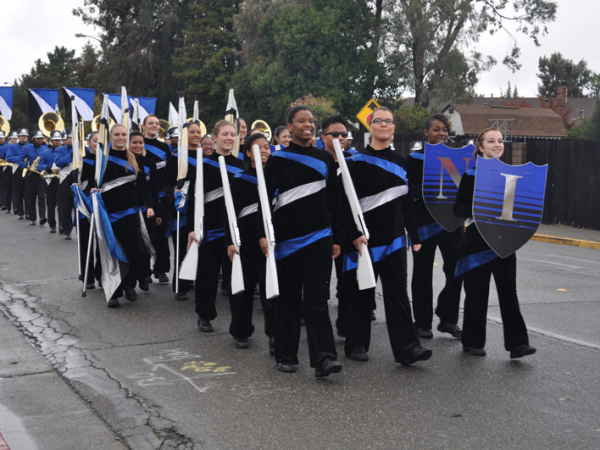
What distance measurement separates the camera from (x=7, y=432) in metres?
4.31

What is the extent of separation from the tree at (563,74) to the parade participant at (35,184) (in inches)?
3503

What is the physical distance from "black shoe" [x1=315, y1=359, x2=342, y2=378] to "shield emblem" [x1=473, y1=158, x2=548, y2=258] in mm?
1495

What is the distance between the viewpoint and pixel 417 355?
537 centimetres

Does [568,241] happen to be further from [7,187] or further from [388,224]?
[7,187]

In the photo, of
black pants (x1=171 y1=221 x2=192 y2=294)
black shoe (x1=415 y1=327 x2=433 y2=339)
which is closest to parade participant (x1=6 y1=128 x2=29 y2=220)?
black pants (x1=171 y1=221 x2=192 y2=294)

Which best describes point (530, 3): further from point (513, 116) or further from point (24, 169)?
point (24, 169)

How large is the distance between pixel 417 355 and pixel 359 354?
0.54 meters

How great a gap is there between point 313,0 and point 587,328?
35.8m

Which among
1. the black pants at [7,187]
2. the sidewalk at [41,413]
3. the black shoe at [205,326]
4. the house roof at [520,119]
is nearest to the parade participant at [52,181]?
the black pants at [7,187]

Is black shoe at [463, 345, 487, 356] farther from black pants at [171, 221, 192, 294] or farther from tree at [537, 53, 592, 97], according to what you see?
tree at [537, 53, 592, 97]

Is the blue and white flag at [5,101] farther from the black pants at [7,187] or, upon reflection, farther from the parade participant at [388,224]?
the parade participant at [388,224]

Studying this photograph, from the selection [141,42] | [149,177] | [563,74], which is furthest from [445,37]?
[563,74]

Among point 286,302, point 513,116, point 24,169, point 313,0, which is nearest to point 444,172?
point 286,302

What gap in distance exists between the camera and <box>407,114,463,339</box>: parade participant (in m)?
6.37
